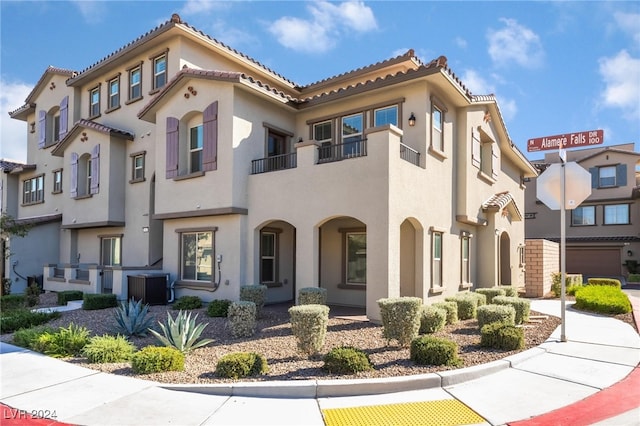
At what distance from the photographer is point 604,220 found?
3225 centimetres

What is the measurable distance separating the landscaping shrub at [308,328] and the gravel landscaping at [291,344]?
0.22 metres

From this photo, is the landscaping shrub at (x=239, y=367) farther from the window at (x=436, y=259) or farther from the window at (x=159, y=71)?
the window at (x=159, y=71)

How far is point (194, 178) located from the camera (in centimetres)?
1427

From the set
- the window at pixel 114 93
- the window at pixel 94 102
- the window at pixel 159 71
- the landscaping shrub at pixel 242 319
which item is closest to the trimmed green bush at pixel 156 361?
the landscaping shrub at pixel 242 319

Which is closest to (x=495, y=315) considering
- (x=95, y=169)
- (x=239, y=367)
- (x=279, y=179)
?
(x=239, y=367)

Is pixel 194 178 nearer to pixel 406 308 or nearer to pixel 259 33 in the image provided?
pixel 259 33

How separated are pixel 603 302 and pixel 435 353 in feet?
27.9

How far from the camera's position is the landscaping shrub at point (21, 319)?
1060cm

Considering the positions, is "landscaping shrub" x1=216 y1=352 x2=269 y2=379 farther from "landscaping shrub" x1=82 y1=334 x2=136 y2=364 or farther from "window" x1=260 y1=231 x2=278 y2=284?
"window" x1=260 y1=231 x2=278 y2=284

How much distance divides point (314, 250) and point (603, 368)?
23.4 ft

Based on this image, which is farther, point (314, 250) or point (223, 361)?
point (314, 250)

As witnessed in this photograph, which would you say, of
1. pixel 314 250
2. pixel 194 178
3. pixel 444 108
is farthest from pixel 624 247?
pixel 194 178

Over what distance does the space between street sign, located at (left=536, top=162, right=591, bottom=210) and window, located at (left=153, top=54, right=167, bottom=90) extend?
14.3 m

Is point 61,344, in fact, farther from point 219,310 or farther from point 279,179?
point 279,179
